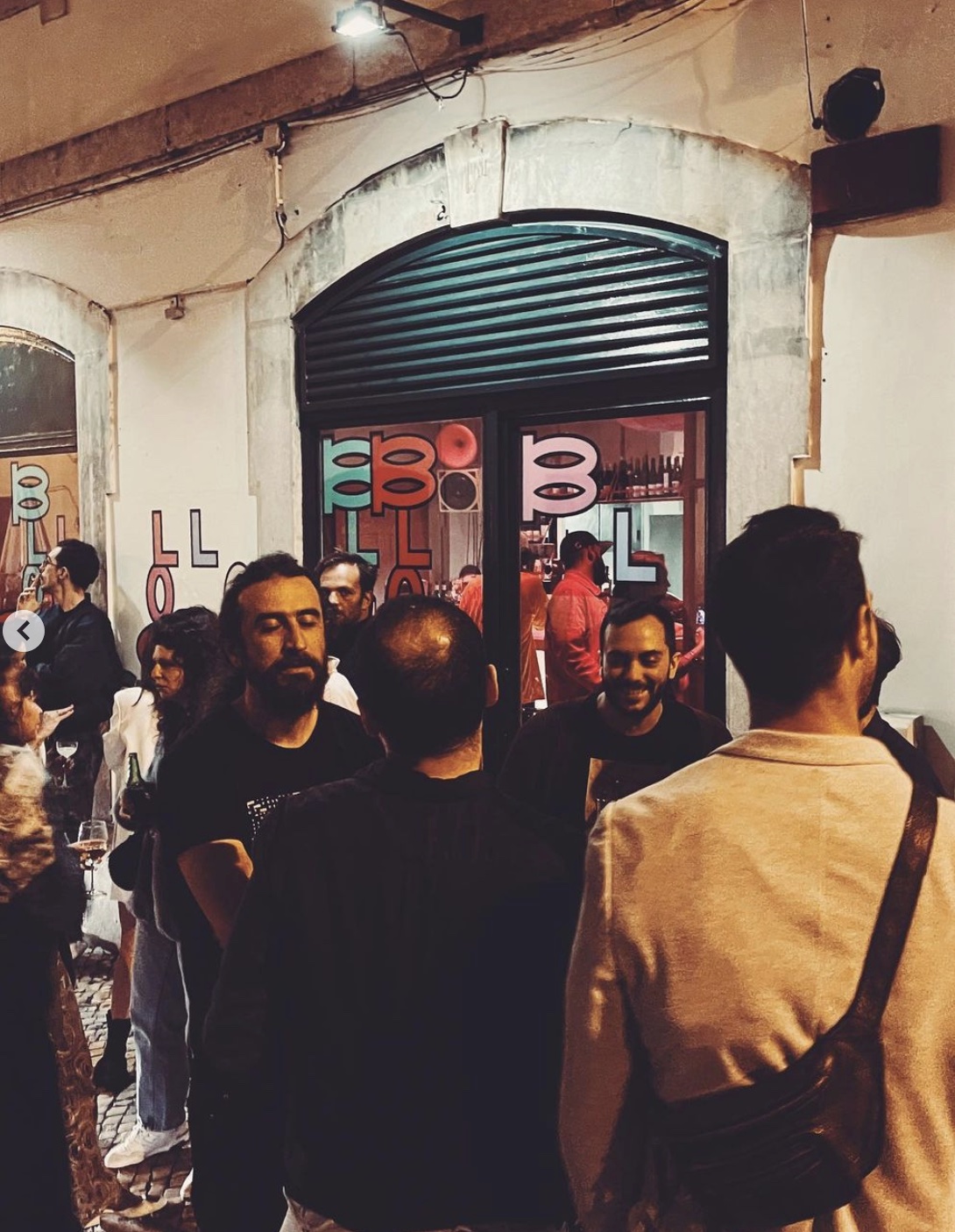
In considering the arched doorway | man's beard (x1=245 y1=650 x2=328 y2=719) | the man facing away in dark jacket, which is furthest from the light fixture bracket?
the man facing away in dark jacket

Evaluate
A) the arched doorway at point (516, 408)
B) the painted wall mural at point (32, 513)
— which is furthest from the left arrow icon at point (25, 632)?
the arched doorway at point (516, 408)

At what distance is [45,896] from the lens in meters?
3.22

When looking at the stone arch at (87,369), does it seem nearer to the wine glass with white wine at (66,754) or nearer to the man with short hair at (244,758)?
the wine glass with white wine at (66,754)

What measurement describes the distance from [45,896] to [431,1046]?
5.68 ft

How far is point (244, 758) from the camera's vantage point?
295 cm

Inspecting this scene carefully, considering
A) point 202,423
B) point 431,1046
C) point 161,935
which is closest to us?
point 431,1046

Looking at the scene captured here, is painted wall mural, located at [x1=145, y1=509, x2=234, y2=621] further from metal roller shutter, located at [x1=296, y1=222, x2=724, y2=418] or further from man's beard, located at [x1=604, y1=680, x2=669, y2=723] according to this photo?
man's beard, located at [x1=604, y1=680, x2=669, y2=723]

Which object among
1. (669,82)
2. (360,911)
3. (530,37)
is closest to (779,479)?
(669,82)

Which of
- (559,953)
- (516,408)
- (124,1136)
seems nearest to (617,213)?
(516,408)

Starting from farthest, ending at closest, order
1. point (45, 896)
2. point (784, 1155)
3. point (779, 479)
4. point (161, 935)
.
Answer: point (779, 479)
point (161, 935)
point (45, 896)
point (784, 1155)

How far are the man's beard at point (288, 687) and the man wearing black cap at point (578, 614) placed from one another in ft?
9.07

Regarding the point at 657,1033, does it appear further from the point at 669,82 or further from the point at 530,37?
the point at 530,37

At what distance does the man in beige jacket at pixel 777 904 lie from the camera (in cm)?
157

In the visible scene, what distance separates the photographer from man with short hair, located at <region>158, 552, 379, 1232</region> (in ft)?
9.23
